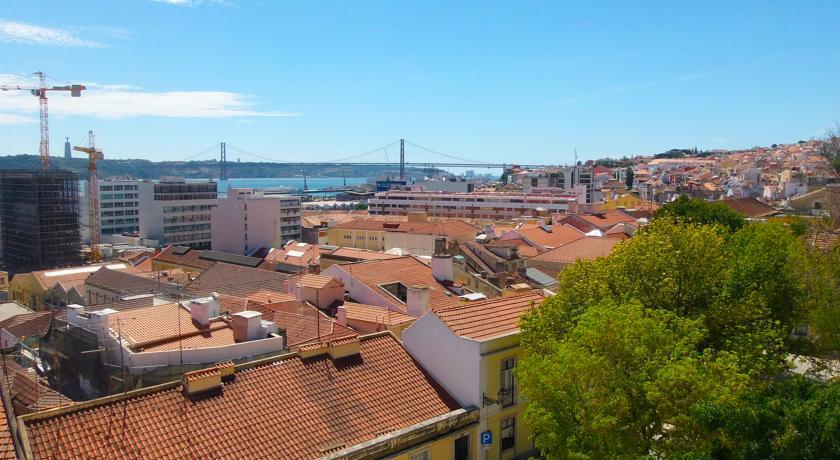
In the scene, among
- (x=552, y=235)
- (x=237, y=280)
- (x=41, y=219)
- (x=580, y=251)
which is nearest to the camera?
(x=237, y=280)

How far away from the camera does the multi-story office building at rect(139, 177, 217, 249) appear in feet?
263

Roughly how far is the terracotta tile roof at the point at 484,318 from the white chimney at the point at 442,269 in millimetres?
8759

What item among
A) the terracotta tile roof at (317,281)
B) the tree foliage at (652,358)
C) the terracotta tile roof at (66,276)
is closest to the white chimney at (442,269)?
the terracotta tile roof at (317,281)

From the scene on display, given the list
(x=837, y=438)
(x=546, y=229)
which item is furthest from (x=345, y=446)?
(x=546, y=229)

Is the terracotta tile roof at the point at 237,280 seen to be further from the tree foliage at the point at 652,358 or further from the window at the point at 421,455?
the window at the point at 421,455

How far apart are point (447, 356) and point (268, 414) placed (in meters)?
3.80

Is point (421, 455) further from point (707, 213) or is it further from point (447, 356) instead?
point (707, 213)

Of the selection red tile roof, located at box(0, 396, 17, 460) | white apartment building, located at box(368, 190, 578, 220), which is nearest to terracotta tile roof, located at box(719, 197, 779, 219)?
white apartment building, located at box(368, 190, 578, 220)

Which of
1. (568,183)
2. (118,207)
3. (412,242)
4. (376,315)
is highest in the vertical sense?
(568,183)

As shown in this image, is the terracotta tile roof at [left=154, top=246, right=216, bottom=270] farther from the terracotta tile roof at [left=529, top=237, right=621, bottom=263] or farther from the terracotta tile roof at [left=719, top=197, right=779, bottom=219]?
the terracotta tile roof at [left=719, top=197, right=779, bottom=219]

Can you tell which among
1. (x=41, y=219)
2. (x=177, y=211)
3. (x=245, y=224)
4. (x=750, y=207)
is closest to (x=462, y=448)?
(x=245, y=224)

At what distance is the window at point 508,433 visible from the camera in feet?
44.0

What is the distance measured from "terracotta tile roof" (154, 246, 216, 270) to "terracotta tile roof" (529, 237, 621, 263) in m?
21.8

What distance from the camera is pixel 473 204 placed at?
341 feet
